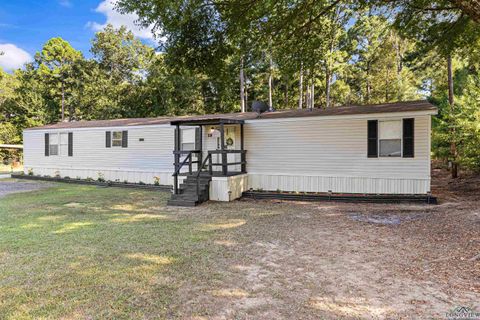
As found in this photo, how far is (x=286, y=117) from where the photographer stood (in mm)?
10422

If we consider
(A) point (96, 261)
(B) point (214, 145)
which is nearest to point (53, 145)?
(B) point (214, 145)

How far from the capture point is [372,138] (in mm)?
9344

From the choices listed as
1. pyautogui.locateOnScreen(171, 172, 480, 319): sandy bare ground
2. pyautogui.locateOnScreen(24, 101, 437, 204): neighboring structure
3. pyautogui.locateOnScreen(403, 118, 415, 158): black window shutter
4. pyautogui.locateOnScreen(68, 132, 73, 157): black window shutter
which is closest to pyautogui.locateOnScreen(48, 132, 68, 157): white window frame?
pyautogui.locateOnScreen(68, 132, 73, 157): black window shutter

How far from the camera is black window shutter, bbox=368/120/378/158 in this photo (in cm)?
931

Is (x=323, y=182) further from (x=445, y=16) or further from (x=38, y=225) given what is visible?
(x=38, y=225)

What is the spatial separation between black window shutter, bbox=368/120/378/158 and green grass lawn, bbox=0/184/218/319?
5776mm

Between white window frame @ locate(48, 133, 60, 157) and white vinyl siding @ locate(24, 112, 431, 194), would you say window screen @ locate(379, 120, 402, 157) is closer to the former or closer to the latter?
white vinyl siding @ locate(24, 112, 431, 194)

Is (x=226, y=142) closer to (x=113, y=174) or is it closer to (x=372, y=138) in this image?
(x=372, y=138)

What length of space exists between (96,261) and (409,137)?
851cm

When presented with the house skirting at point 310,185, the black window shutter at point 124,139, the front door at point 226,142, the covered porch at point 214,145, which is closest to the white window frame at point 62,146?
the black window shutter at point 124,139

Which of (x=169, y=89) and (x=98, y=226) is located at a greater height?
(x=169, y=89)

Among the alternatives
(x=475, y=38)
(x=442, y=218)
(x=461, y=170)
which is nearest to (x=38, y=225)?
(x=442, y=218)

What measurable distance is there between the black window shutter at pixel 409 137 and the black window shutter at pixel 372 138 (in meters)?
0.74

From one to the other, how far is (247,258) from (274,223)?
225 cm
